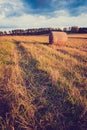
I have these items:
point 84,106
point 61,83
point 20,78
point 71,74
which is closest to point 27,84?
point 20,78

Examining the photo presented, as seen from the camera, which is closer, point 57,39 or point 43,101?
point 43,101

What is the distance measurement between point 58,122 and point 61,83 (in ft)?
7.02

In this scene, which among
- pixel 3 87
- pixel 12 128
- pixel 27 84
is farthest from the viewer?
pixel 27 84

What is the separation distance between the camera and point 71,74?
24.3ft

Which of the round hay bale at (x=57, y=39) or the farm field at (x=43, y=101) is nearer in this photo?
the farm field at (x=43, y=101)

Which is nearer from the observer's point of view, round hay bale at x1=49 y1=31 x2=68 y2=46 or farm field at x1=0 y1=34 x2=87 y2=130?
farm field at x1=0 y1=34 x2=87 y2=130

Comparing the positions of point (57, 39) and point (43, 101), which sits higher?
point (57, 39)

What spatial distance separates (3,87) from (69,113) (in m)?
2.24

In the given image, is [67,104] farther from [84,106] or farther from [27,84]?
[27,84]

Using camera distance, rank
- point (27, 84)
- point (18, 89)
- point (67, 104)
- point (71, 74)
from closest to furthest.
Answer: point (67, 104) < point (18, 89) < point (27, 84) < point (71, 74)

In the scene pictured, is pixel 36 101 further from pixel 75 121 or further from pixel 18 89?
pixel 75 121

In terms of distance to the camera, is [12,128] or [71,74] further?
[71,74]

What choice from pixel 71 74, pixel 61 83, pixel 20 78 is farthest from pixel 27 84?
pixel 71 74

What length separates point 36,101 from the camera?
5254 millimetres
